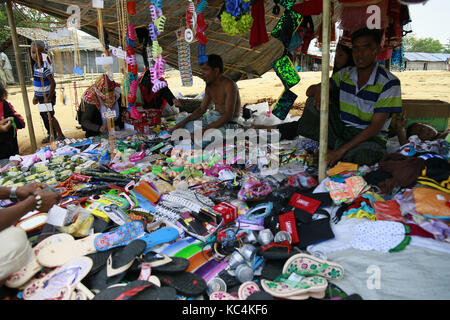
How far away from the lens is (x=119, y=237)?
1921 millimetres

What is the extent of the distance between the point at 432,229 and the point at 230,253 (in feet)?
4.20

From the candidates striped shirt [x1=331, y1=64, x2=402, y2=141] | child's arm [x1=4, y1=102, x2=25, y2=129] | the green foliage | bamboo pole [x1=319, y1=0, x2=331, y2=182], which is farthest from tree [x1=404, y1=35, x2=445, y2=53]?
child's arm [x1=4, y1=102, x2=25, y2=129]

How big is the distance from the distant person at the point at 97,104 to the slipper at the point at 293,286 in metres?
3.98

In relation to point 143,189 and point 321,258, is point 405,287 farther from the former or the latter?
point 143,189

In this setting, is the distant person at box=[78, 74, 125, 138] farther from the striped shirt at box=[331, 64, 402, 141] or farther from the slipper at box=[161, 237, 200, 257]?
the striped shirt at box=[331, 64, 402, 141]

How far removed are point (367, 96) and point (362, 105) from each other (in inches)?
3.8

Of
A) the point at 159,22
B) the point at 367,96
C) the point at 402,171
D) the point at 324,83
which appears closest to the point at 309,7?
the point at 367,96

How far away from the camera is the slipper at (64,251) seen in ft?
5.66

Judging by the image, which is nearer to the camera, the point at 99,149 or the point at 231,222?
the point at 231,222

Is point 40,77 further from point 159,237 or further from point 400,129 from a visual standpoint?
point 400,129

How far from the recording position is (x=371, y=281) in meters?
1.61

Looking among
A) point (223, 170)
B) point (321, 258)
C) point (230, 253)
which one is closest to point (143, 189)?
point (223, 170)

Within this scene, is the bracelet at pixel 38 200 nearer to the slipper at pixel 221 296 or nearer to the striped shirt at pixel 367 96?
the slipper at pixel 221 296

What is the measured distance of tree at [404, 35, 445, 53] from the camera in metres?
39.7
